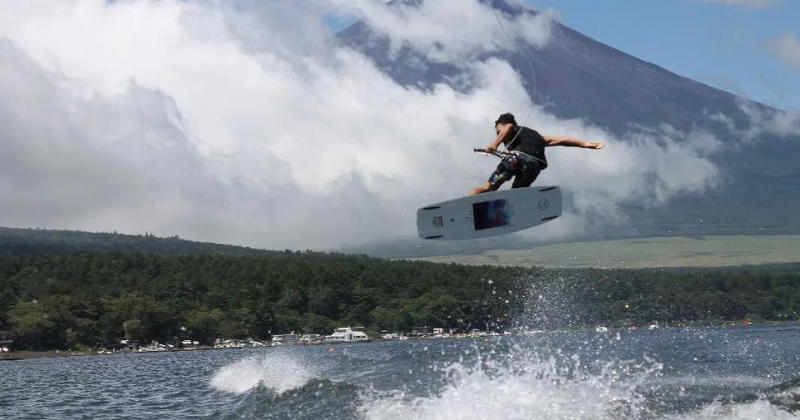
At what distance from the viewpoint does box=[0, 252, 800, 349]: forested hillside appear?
121 m

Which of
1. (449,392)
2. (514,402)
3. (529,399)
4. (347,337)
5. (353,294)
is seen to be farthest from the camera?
(353,294)

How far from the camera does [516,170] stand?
18.8m

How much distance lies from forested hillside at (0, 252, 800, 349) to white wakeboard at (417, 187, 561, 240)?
95.4 meters

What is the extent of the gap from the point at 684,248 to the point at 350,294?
3168 inches

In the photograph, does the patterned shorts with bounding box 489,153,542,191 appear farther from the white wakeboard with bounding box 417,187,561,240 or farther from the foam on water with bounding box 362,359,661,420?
the foam on water with bounding box 362,359,661,420

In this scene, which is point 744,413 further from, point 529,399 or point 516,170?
point 516,170

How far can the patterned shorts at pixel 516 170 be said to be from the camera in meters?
18.6

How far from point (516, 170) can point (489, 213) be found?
5.89ft

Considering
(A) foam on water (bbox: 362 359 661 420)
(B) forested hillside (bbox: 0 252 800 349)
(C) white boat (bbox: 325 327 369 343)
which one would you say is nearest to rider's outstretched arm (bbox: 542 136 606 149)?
(A) foam on water (bbox: 362 359 661 420)

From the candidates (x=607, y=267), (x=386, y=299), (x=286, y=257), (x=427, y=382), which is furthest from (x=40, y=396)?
(x=286, y=257)

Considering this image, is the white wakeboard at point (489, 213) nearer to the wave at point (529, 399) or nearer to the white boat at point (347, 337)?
the wave at point (529, 399)

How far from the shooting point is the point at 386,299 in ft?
450

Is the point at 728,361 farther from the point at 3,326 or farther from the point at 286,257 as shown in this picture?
the point at 286,257

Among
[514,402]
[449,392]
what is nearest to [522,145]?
[514,402]
